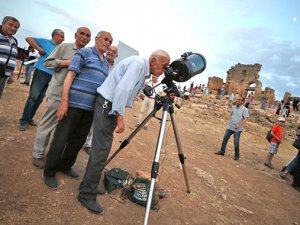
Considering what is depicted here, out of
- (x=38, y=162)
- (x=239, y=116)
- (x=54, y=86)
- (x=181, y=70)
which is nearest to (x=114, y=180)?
(x=38, y=162)

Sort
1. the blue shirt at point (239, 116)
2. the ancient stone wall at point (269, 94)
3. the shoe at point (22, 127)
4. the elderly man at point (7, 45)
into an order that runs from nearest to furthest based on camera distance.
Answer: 1. the elderly man at point (7, 45)
2. the shoe at point (22, 127)
3. the blue shirt at point (239, 116)
4. the ancient stone wall at point (269, 94)

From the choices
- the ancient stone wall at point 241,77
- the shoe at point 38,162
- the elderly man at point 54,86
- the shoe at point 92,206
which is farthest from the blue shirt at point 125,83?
the ancient stone wall at point 241,77

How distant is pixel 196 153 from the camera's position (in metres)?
6.66

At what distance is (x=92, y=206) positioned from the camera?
99.3 inches

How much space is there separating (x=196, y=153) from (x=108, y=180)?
4.12 metres

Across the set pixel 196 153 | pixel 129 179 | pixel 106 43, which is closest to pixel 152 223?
pixel 129 179

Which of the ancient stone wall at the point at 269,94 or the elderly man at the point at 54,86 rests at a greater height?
the ancient stone wall at the point at 269,94

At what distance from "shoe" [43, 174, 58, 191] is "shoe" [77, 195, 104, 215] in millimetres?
419

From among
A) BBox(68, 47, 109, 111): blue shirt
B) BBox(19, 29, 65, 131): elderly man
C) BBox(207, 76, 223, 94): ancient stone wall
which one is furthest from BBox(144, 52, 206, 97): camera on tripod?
BBox(207, 76, 223, 94): ancient stone wall

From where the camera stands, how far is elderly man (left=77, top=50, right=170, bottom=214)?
2.29 m

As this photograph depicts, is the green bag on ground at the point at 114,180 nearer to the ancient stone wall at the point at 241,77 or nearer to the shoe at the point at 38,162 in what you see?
the shoe at the point at 38,162

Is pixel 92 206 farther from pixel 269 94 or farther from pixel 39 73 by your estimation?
pixel 269 94

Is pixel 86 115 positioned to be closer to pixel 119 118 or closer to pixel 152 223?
pixel 119 118

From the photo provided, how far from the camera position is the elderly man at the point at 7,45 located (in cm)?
330
